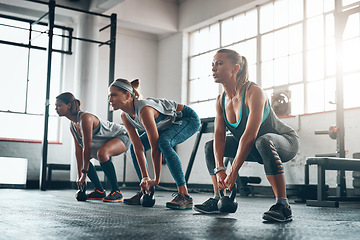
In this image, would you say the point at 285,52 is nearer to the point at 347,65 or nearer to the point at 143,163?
the point at 347,65

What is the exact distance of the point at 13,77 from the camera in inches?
287

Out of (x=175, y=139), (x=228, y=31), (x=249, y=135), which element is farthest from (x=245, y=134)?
(x=228, y=31)

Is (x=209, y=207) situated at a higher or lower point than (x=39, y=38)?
lower

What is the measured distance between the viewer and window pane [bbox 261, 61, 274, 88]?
254 inches

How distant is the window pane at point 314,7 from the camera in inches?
228

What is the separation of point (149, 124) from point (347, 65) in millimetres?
3580

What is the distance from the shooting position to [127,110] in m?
2.91

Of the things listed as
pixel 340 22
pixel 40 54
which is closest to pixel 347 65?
pixel 340 22

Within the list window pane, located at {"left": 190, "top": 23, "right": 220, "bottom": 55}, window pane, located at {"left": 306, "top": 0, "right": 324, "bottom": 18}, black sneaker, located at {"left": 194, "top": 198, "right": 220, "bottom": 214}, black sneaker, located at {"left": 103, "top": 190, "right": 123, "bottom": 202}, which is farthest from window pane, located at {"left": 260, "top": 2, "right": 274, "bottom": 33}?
black sneaker, located at {"left": 194, "top": 198, "right": 220, "bottom": 214}

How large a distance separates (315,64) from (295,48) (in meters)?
0.45

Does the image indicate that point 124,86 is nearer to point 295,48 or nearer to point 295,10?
point 295,48

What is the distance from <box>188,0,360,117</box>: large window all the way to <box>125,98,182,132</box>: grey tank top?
9.72ft

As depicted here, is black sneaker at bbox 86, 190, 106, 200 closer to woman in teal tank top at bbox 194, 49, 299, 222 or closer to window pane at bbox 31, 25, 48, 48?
woman in teal tank top at bbox 194, 49, 299, 222

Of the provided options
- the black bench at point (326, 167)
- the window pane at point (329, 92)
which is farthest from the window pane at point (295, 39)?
the black bench at point (326, 167)
